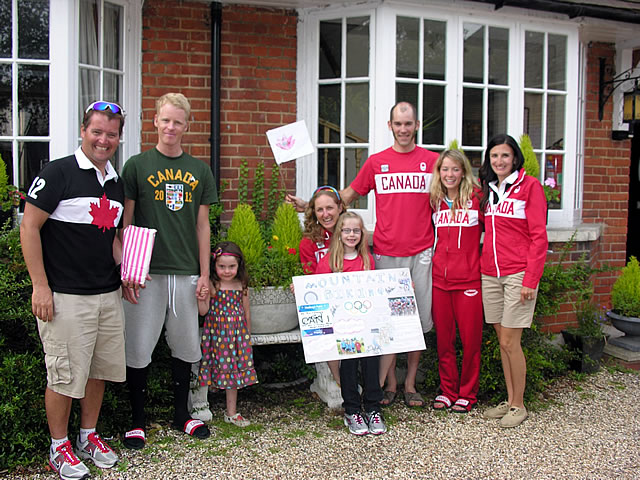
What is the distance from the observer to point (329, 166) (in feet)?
16.7

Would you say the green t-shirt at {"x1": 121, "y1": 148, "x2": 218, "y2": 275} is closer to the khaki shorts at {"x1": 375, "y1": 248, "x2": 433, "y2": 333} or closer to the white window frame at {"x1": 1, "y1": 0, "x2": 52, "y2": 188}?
the khaki shorts at {"x1": 375, "y1": 248, "x2": 433, "y2": 333}

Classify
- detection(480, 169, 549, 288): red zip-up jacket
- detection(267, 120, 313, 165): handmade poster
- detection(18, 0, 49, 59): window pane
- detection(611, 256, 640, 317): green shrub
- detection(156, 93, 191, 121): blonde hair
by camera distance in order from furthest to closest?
detection(611, 256, 640, 317): green shrub → detection(267, 120, 313, 165): handmade poster → detection(18, 0, 49, 59): window pane → detection(480, 169, 549, 288): red zip-up jacket → detection(156, 93, 191, 121): blonde hair

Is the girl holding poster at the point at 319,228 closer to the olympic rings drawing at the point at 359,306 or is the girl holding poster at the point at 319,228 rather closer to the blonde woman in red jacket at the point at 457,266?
the olympic rings drawing at the point at 359,306

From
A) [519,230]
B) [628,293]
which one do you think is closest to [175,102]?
[519,230]

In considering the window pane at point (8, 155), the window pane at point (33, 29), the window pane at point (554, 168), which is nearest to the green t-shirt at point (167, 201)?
the window pane at point (8, 155)

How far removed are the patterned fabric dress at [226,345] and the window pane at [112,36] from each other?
7.67 ft

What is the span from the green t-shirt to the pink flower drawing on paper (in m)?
1.38

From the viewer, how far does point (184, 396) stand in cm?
350

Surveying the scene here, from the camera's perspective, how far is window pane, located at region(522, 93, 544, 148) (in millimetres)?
Answer: 5311

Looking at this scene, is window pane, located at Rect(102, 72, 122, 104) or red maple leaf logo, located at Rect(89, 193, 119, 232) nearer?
red maple leaf logo, located at Rect(89, 193, 119, 232)

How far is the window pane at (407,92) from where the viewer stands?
16.0ft

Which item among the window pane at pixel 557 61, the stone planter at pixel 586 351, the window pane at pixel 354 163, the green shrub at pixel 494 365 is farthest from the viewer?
the window pane at pixel 557 61

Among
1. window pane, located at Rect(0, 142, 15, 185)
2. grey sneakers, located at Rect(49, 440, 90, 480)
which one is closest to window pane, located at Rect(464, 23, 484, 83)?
window pane, located at Rect(0, 142, 15, 185)

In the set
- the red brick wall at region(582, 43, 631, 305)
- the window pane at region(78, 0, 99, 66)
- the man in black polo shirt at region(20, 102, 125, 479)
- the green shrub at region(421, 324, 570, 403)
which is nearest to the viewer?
the man in black polo shirt at region(20, 102, 125, 479)
